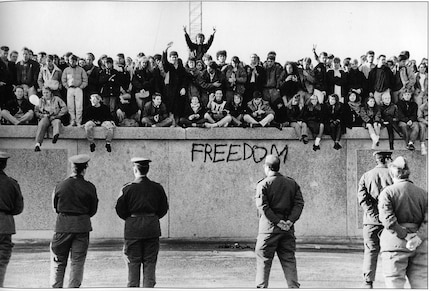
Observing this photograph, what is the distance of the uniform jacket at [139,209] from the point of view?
852 cm

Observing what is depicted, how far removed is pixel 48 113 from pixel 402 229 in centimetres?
614

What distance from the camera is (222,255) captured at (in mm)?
10609

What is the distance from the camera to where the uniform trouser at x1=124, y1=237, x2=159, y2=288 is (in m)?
8.55

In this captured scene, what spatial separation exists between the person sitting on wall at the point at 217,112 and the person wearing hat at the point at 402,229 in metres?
4.04

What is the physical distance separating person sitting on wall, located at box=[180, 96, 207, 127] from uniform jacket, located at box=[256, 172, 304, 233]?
3310 mm

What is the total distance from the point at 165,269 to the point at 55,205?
6.74 feet

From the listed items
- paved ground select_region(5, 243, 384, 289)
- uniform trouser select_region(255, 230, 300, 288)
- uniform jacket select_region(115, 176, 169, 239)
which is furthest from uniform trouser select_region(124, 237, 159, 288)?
uniform trouser select_region(255, 230, 300, 288)

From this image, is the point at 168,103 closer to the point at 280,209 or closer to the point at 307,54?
the point at 307,54

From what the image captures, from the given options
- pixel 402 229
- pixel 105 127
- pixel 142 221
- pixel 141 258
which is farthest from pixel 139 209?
pixel 105 127

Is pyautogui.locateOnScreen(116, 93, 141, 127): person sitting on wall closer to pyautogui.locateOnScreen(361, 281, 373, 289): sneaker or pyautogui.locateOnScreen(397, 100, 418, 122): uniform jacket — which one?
pyautogui.locateOnScreen(397, 100, 418, 122): uniform jacket

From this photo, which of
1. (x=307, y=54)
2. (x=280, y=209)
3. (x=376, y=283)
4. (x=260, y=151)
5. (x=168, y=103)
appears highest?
(x=307, y=54)

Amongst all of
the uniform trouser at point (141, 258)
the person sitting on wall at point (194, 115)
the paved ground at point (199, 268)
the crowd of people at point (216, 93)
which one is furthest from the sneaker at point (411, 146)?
the uniform trouser at point (141, 258)

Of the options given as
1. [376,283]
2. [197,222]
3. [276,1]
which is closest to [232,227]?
[197,222]

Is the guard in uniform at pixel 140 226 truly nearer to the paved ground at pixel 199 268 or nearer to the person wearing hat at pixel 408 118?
the paved ground at pixel 199 268
